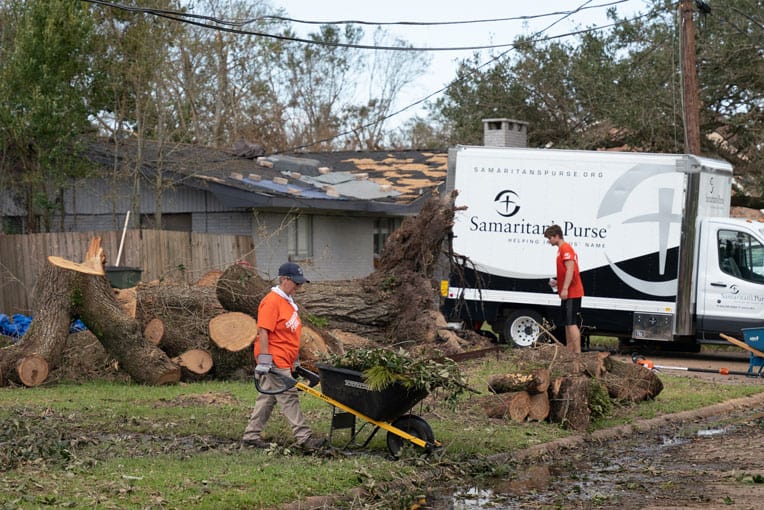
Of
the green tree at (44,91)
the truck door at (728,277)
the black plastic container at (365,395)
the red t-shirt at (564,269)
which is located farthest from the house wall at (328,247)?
the black plastic container at (365,395)

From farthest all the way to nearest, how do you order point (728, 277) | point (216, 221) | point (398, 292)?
point (216, 221) → point (728, 277) → point (398, 292)

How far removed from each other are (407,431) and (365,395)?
681 mm

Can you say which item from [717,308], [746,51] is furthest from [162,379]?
[746,51]

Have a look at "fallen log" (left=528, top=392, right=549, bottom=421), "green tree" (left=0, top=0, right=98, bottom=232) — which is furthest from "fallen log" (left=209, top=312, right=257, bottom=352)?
"green tree" (left=0, top=0, right=98, bottom=232)

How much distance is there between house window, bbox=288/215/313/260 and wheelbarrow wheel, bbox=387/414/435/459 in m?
14.4

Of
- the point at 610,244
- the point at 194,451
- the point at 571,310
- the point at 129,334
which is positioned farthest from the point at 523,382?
the point at 610,244

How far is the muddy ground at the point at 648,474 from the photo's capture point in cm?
816

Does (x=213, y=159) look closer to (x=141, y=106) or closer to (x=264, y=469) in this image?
(x=141, y=106)

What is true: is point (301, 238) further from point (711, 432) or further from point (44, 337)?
point (711, 432)

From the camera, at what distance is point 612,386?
12.5m

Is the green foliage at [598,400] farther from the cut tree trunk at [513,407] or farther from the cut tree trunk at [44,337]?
the cut tree trunk at [44,337]

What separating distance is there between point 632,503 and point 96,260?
879 cm

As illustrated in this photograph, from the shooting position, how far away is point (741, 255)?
18406 millimetres

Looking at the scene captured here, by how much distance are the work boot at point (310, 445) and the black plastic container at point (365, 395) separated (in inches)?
17.6
